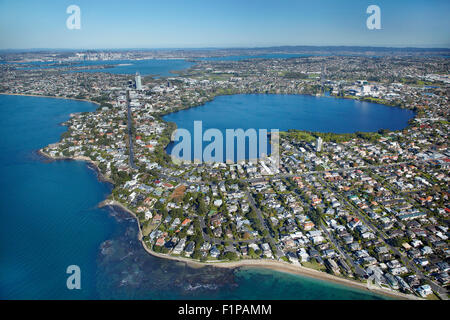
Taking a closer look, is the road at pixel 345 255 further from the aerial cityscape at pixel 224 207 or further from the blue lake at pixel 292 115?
the blue lake at pixel 292 115

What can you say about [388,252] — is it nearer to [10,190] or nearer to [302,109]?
[10,190]

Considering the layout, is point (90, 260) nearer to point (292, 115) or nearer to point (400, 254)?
point (400, 254)

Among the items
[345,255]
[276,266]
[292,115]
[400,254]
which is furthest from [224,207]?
[292,115]

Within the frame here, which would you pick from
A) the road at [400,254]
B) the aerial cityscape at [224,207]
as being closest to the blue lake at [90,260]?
the aerial cityscape at [224,207]

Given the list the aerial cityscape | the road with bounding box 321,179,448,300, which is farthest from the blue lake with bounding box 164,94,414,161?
the road with bounding box 321,179,448,300

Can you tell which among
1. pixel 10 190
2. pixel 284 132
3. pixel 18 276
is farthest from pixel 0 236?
pixel 284 132

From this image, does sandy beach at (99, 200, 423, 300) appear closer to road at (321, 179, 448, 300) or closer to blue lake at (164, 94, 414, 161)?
road at (321, 179, 448, 300)
